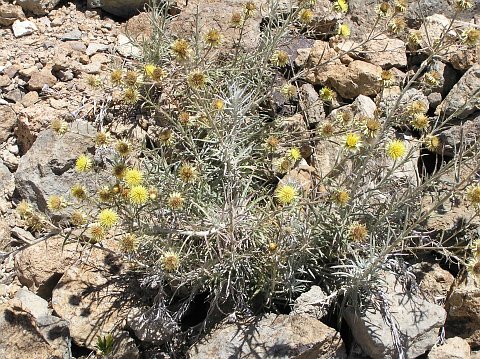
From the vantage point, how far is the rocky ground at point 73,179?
356 centimetres

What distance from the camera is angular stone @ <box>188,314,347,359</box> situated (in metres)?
3.46

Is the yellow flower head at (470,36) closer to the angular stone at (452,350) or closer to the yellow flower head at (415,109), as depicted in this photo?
the yellow flower head at (415,109)

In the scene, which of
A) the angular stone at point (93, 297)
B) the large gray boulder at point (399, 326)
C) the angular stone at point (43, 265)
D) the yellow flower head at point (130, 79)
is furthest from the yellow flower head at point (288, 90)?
the angular stone at point (43, 265)

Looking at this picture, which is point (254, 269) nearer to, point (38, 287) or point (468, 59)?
point (38, 287)

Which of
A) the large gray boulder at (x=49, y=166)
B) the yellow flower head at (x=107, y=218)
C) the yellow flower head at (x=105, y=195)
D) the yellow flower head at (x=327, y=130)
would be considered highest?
the yellow flower head at (x=327, y=130)

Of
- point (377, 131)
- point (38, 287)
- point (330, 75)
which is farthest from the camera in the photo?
point (330, 75)

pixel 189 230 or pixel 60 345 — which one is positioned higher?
pixel 189 230

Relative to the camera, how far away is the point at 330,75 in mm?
4570

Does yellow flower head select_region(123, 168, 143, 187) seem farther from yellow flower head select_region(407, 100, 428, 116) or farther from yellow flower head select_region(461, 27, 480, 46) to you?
yellow flower head select_region(461, 27, 480, 46)

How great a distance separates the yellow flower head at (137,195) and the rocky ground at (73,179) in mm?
758

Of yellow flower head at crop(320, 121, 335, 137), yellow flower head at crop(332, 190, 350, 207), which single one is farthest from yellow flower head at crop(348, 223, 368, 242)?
yellow flower head at crop(320, 121, 335, 137)

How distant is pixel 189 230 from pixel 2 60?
7.99ft

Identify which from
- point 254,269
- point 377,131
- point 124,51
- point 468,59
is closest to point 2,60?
point 124,51

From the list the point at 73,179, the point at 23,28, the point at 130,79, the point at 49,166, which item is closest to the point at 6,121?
the point at 49,166
